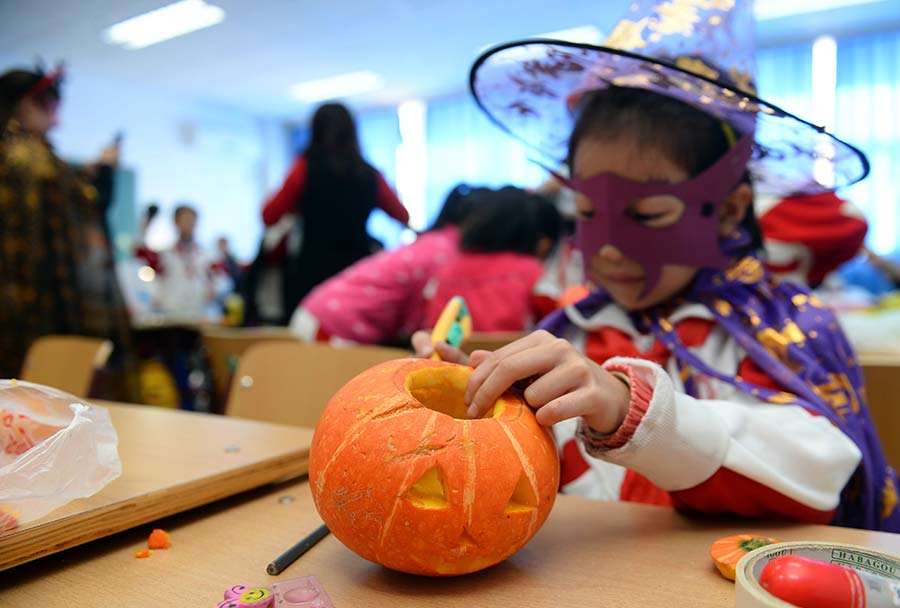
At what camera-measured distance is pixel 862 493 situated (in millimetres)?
874

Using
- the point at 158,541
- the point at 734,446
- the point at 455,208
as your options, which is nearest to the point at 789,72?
the point at 455,208

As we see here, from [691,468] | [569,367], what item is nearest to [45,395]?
[569,367]

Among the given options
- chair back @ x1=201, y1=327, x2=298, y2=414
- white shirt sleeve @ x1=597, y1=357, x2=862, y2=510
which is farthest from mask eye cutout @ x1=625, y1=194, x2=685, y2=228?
chair back @ x1=201, y1=327, x2=298, y2=414

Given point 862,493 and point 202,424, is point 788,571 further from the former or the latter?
point 202,424

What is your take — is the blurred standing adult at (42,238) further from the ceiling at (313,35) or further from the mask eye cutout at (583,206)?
the ceiling at (313,35)

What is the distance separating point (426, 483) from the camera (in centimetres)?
51

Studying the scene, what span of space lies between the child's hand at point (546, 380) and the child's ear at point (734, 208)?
0.49m

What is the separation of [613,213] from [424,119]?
7.00 m

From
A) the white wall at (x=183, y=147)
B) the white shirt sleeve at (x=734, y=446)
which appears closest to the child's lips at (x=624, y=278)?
the white shirt sleeve at (x=734, y=446)

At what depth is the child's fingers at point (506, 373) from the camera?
0.56m

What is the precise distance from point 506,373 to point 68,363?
1.47 meters

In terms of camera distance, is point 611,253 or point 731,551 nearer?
point 731,551

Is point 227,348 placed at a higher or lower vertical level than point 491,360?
lower

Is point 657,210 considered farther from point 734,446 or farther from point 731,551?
point 731,551
